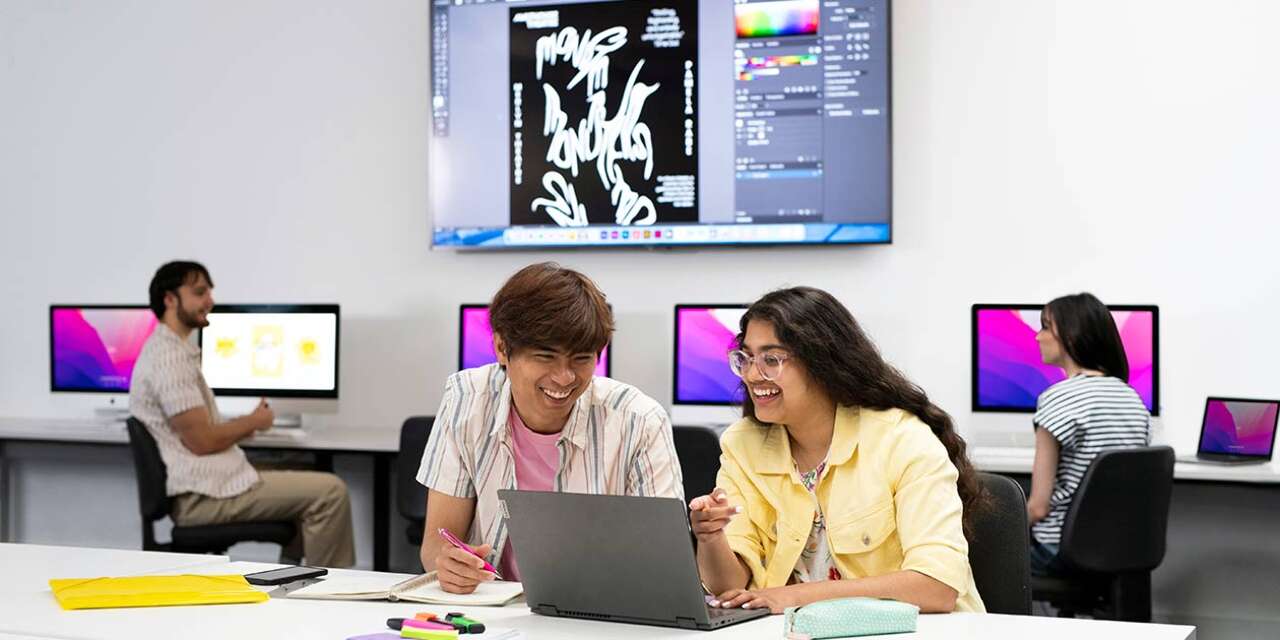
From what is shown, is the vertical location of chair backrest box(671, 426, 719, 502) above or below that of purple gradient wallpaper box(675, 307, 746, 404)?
below

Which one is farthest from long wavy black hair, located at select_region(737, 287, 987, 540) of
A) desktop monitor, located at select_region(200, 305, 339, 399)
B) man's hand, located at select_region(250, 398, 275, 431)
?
desktop monitor, located at select_region(200, 305, 339, 399)

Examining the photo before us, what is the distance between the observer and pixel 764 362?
7.20ft

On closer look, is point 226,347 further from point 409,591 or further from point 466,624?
point 466,624

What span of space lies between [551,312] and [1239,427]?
2.70 meters

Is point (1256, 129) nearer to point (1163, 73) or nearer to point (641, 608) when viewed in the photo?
point (1163, 73)

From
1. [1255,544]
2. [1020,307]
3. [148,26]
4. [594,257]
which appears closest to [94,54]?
[148,26]

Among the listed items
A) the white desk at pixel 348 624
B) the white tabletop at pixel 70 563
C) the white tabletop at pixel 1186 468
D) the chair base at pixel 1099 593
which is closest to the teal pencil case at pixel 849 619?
the white desk at pixel 348 624

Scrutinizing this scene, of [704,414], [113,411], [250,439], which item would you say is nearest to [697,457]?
[704,414]

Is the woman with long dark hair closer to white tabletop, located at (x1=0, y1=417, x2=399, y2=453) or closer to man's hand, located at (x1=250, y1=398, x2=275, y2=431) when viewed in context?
white tabletop, located at (x1=0, y1=417, x2=399, y2=453)

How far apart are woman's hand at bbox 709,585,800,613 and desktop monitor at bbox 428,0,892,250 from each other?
8.67 ft

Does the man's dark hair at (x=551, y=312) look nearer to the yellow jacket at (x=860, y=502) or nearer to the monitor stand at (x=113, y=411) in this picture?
the yellow jacket at (x=860, y=502)

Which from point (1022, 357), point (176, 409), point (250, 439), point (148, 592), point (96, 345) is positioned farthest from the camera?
point (96, 345)

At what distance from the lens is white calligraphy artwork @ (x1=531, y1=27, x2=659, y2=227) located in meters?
4.72

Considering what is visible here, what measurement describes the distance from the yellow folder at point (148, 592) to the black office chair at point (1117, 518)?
2.06 meters
